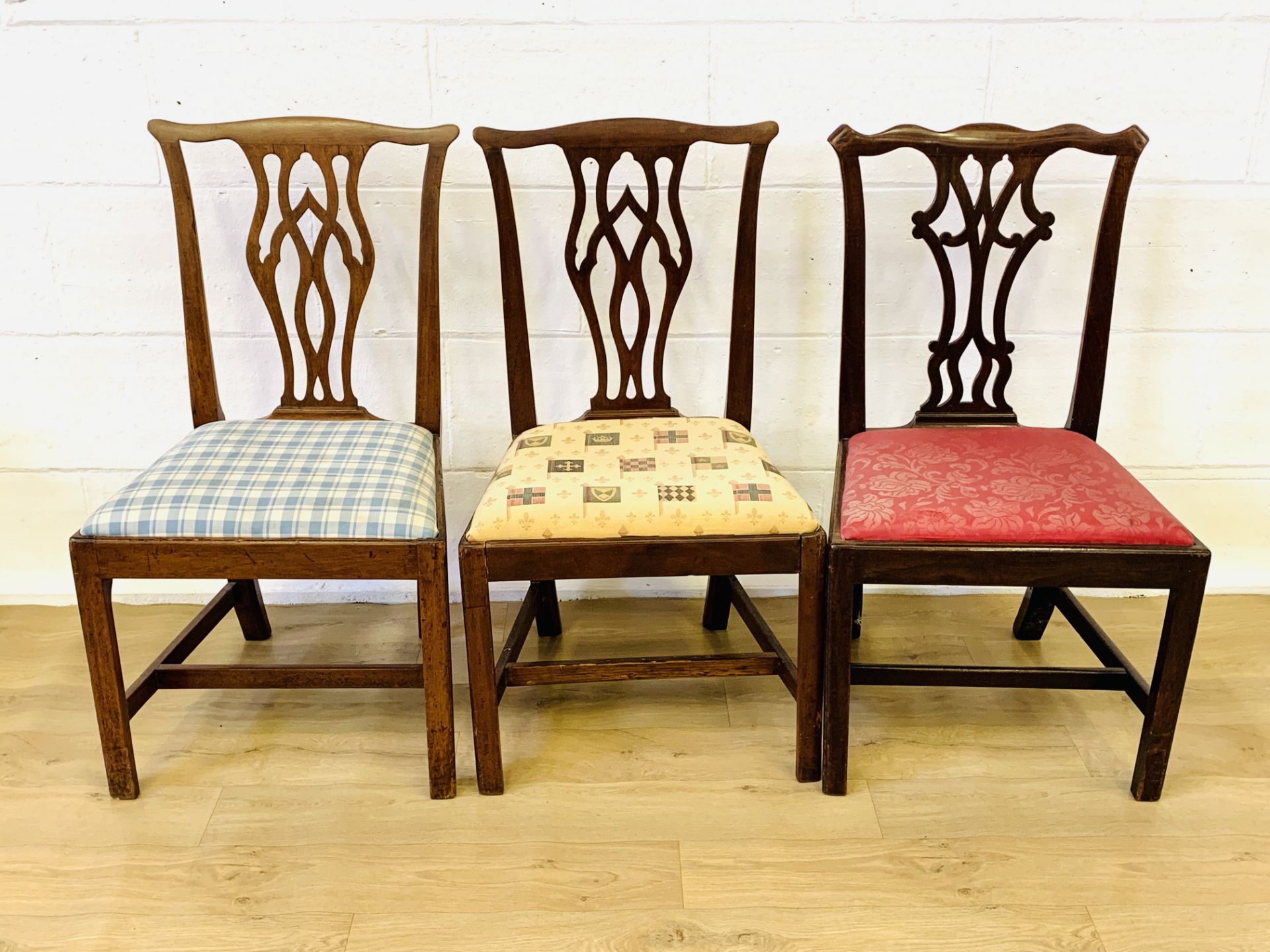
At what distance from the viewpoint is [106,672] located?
1624 millimetres

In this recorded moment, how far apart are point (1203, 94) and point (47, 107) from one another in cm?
211

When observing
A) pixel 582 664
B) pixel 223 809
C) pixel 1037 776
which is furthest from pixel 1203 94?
pixel 223 809

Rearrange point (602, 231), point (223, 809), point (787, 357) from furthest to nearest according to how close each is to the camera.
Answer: point (787, 357)
point (602, 231)
point (223, 809)

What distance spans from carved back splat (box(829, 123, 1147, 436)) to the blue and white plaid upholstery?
765mm

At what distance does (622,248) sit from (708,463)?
437 mm

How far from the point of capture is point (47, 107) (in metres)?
2.01

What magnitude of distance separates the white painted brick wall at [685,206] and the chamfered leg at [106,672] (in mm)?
691

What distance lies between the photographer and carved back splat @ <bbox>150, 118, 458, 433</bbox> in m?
1.79

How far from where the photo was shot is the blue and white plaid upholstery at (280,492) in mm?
1558

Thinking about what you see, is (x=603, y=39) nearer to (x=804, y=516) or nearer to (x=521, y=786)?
(x=804, y=516)

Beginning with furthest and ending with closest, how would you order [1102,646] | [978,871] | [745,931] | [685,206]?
1. [685,206]
2. [1102,646]
3. [978,871]
4. [745,931]

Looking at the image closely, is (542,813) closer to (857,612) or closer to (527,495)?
(527,495)

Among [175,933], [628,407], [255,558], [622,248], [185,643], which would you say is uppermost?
[622,248]

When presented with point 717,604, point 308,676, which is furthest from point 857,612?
point 308,676
